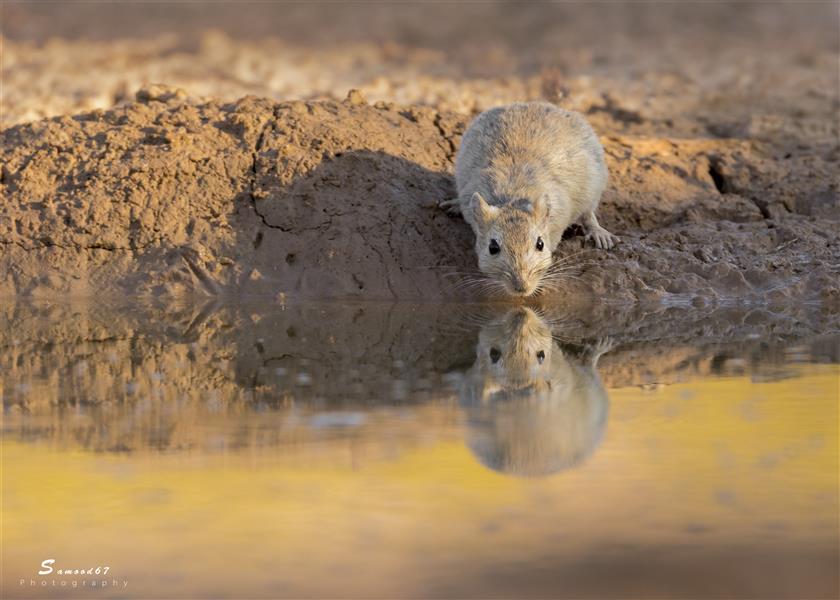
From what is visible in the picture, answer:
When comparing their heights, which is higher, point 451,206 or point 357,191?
point 357,191

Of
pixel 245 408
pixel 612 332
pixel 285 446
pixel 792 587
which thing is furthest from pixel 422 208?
pixel 792 587

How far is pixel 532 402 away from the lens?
213 inches

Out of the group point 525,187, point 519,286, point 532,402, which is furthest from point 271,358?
point 525,187

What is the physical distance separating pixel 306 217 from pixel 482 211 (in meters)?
1.65

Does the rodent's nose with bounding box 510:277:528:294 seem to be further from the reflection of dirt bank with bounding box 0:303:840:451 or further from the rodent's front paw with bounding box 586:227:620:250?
the rodent's front paw with bounding box 586:227:620:250

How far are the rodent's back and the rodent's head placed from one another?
302 millimetres

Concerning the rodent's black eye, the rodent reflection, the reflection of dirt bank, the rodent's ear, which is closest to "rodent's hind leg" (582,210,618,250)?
the reflection of dirt bank

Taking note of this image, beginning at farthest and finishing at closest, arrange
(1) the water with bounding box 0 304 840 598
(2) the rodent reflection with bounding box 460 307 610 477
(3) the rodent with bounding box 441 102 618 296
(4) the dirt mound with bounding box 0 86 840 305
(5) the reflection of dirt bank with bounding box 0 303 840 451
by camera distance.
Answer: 1. (4) the dirt mound with bounding box 0 86 840 305
2. (3) the rodent with bounding box 441 102 618 296
3. (5) the reflection of dirt bank with bounding box 0 303 840 451
4. (2) the rodent reflection with bounding box 460 307 610 477
5. (1) the water with bounding box 0 304 840 598

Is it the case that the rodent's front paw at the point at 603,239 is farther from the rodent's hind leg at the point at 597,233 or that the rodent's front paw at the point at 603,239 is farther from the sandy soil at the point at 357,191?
the sandy soil at the point at 357,191

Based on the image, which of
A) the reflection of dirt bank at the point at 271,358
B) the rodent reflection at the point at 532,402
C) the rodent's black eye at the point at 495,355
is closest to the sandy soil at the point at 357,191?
the reflection of dirt bank at the point at 271,358

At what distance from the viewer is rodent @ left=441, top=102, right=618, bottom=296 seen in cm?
823

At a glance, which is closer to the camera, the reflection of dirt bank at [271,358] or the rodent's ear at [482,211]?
the reflection of dirt bank at [271,358]

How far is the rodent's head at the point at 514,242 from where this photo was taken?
8148 millimetres

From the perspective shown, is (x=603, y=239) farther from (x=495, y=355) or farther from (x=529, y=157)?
(x=495, y=355)
